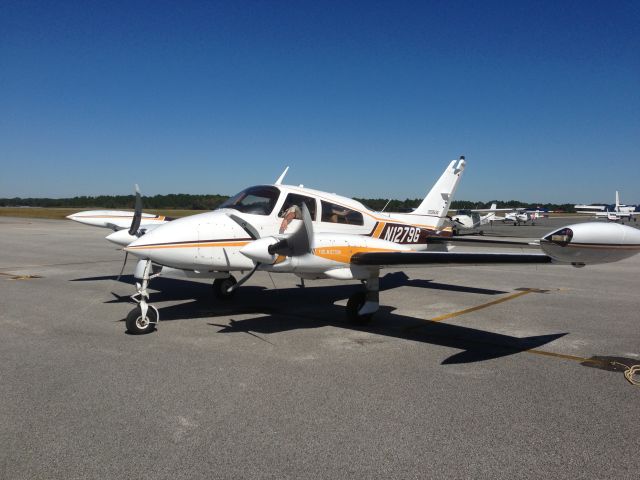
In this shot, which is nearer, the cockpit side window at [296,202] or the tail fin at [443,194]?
the cockpit side window at [296,202]

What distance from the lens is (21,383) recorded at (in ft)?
18.3

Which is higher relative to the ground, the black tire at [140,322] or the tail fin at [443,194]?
the tail fin at [443,194]

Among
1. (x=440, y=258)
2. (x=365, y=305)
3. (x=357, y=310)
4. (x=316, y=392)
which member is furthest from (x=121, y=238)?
(x=440, y=258)

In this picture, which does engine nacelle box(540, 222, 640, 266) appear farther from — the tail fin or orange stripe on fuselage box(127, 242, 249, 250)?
the tail fin

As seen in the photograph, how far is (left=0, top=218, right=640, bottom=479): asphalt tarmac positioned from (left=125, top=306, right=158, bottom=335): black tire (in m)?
0.25

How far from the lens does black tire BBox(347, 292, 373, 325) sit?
880cm

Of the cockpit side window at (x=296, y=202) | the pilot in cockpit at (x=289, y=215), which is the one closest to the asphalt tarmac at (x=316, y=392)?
the pilot in cockpit at (x=289, y=215)

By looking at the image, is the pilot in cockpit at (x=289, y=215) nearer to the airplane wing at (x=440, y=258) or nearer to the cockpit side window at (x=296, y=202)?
the cockpit side window at (x=296, y=202)

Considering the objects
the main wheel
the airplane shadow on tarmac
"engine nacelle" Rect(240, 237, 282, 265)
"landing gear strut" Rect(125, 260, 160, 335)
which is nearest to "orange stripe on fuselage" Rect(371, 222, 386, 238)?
the airplane shadow on tarmac

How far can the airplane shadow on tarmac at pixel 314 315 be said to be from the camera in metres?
7.66

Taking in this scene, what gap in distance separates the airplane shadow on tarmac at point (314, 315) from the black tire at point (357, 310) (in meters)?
0.12

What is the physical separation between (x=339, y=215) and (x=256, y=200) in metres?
1.95

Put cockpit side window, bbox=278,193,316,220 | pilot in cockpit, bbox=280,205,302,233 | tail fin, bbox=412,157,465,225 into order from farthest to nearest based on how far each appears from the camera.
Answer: tail fin, bbox=412,157,465,225 → cockpit side window, bbox=278,193,316,220 → pilot in cockpit, bbox=280,205,302,233

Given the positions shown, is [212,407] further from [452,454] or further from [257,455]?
[452,454]
